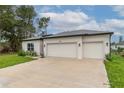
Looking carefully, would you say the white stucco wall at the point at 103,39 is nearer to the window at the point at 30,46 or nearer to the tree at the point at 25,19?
the window at the point at 30,46

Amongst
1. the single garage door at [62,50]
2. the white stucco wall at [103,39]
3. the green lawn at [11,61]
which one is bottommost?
the green lawn at [11,61]

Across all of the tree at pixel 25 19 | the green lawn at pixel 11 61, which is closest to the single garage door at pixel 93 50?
the green lawn at pixel 11 61

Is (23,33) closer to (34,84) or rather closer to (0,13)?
(0,13)

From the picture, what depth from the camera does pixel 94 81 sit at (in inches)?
340

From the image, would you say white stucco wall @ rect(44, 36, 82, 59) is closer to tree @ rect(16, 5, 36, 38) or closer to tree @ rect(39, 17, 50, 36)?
tree @ rect(16, 5, 36, 38)

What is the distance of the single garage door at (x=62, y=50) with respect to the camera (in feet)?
63.4

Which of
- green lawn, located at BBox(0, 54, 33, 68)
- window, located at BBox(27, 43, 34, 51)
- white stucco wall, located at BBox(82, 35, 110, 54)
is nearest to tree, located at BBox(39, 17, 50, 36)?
window, located at BBox(27, 43, 34, 51)

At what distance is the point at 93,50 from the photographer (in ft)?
59.3

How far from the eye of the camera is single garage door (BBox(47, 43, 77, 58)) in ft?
63.4

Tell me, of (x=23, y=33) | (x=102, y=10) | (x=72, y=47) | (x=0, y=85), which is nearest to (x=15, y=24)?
(x=23, y=33)

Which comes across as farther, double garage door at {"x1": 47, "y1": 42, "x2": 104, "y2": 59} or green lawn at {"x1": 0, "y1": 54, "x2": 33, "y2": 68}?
double garage door at {"x1": 47, "y1": 42, "x2": 104, "y2": 59}

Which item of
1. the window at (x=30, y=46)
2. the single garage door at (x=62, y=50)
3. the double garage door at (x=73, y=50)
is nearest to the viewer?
the double garage door at (x=73, y=50)

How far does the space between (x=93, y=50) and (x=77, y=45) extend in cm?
169

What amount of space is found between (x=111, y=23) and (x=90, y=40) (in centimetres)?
1833
